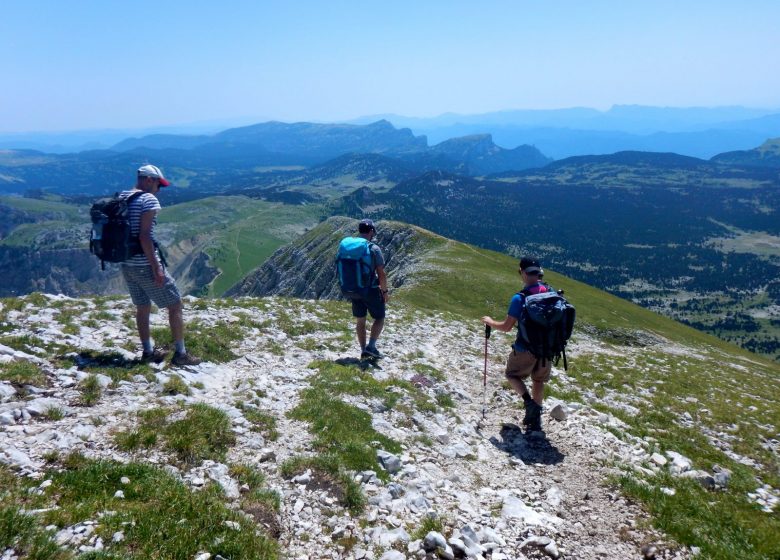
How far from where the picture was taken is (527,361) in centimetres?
1158

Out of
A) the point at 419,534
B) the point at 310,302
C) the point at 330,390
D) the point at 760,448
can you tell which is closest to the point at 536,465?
the point at 419,534

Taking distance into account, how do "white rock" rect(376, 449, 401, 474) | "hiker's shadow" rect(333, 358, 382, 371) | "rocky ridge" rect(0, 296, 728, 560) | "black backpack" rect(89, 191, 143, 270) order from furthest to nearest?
Answer: "hiker's shadow" rect(333, 358, 382, 371) < "black backpack" rect(89, 191, 143, 270) < "white rock" rect(376, 449, 401, 474) < "rocky ridge" rect(0, 296, 728, 560)

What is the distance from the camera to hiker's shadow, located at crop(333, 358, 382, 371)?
15.4m

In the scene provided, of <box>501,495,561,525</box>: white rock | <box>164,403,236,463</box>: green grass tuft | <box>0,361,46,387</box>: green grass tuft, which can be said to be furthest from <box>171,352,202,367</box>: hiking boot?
<box>501,495,561,525</box>: white rock

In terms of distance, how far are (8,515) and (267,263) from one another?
147m

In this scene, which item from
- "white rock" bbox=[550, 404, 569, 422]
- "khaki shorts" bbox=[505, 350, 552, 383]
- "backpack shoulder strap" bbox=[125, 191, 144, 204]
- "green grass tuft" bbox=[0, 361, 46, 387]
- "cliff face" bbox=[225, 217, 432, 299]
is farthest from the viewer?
"cliff face" bbox=[225, 217, 432, 299]

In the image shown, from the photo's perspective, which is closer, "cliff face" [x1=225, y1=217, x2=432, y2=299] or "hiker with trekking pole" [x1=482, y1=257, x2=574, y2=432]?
"hiker with trekking pole" [x1=482, y1=257, x2=574, y2=432]

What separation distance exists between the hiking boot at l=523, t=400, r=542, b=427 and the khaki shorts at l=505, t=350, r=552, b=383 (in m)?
0.69

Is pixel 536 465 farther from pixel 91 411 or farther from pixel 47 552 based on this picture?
pixel 91 411

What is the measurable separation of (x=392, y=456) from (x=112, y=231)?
854 cm

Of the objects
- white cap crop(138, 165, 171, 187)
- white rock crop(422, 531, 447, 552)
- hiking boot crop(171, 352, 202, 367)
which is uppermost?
white cap crop(138, 165, 171, 187)

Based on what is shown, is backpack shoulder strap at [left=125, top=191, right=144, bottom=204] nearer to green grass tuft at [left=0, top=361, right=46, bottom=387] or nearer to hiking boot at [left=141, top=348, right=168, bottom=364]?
hiking boot at [left=141, top=348, right=168, bottom=364]

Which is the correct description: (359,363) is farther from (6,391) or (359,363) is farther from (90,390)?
(6,391)

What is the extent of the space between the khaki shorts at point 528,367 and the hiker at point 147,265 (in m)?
9.19
